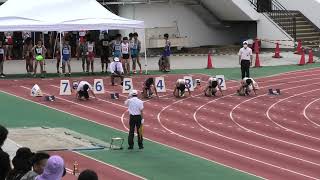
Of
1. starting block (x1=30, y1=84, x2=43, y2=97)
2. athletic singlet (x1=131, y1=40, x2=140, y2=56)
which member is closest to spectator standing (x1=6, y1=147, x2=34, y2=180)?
starting block (x1=30, y1=84, x2=43, y2=97)

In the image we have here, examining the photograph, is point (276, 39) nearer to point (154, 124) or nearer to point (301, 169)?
point (154, 124)

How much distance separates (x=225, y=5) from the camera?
4338 centimetres

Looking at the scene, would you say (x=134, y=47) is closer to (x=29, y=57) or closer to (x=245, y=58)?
(x=29, y=57)

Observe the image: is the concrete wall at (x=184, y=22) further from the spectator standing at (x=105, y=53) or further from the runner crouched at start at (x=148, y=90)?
the runner crouched at start at (x=148, y=90)

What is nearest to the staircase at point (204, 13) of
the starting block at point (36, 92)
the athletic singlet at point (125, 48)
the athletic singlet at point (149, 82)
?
the athletic singlet at point (125, 48)

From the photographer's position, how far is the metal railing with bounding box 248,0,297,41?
42109 millimetres

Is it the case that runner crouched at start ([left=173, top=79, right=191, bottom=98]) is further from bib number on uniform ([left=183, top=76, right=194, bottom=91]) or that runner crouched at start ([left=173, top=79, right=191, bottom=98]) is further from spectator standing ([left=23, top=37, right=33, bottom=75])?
spectator standing ([left=23, top=37, right=33, bottom=75])

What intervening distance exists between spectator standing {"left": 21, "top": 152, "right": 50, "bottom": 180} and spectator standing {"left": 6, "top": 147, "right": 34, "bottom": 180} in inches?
6.3

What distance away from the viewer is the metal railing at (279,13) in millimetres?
42109

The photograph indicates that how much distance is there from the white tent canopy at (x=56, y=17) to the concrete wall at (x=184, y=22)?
10.4m

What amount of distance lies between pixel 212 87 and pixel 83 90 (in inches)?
172

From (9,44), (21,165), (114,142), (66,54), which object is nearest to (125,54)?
(66,54)

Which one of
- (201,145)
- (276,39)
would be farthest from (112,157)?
(276,39)

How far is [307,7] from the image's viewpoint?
43094mm
